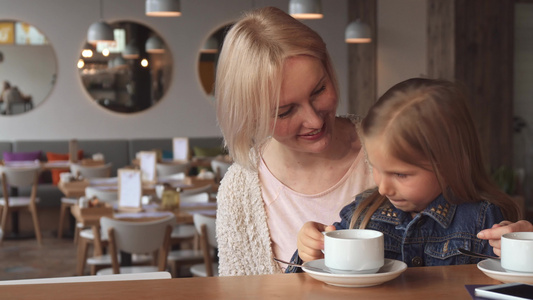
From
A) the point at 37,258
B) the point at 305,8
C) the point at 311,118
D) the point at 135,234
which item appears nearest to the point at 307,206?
the point at 311,118

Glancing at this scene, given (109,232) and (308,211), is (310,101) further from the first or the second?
(109,232)

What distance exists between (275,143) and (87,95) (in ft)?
26.4

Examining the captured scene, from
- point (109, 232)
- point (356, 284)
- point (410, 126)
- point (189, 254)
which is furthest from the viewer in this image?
point (189, 254)

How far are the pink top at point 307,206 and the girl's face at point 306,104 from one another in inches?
9.2

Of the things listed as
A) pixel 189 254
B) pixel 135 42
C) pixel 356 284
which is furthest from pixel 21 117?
pixel 356 284

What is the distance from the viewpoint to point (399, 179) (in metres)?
1.34

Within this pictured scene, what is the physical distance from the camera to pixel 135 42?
9.72 metres

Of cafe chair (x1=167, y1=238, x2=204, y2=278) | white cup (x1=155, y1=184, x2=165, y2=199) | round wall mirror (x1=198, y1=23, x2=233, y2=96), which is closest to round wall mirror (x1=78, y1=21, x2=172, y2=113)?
round wall mirror (x1=198, y1=23, x2=233, y2=96)

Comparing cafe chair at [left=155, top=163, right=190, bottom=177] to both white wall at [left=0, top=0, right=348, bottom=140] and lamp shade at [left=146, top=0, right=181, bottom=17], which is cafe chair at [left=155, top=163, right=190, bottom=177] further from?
white wall at [left=0, top=0, right=348, bottom=140]

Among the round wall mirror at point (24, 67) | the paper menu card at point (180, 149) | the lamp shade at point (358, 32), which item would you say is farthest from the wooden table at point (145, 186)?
the round wall mirror at point (24, 67)

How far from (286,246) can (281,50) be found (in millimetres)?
483

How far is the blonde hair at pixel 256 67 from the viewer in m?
1.43

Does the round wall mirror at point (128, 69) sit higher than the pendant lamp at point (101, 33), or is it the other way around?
the pendant lamp at point (101, 33)

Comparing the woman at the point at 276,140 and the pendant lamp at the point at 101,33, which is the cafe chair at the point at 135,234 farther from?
the pendant lamp at the point at 101,33
